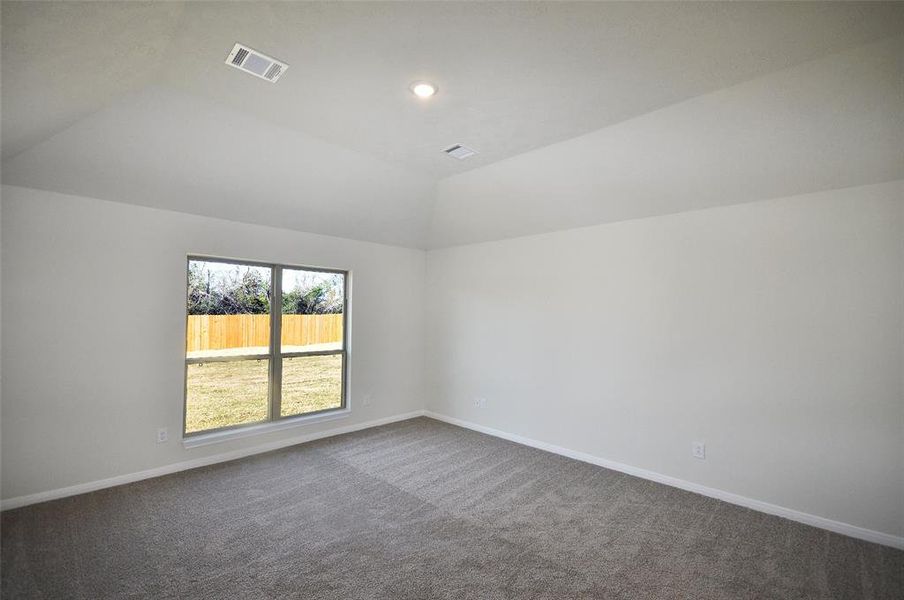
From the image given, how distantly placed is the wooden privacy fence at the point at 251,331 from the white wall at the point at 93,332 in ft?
0.76

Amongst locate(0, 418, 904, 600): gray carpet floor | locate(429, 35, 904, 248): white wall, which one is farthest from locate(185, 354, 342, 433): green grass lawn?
locate(429, 35, 904, 248): white wall

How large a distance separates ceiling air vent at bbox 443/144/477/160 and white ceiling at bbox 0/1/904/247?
0.35 feet

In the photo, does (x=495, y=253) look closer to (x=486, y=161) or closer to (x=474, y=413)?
(x=486, y=161)

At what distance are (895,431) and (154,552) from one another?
4.70 metres

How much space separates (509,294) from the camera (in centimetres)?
495

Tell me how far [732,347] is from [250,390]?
14.9ft

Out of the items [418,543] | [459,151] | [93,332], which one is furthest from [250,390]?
[459,151]

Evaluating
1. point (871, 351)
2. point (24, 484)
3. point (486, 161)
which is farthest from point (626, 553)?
point (24, 484)

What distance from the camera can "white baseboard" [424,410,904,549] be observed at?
8.96ft

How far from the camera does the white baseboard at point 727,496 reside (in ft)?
8.96

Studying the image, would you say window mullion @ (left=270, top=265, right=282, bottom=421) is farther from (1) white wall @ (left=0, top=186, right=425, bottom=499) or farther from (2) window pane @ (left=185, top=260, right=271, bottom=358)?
(1) white wall @ (left=0, top=186, right=425, bottom=499)

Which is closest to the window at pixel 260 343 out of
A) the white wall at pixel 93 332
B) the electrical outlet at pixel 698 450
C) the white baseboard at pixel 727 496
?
the white wall at pixel 93 332

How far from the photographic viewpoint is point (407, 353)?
5730 millimetres

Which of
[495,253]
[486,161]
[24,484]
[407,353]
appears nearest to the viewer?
[24,484]
